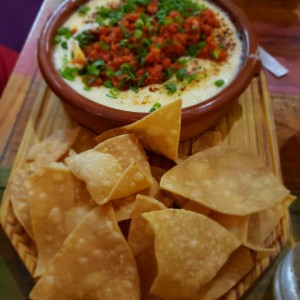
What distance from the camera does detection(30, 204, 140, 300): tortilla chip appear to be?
112 centimetres

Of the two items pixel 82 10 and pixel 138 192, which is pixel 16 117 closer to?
pixel 82 10

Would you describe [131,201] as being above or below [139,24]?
below

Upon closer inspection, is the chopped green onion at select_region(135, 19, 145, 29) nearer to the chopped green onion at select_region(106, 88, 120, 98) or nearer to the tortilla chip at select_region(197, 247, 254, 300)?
the chopped green onion at select_region(106, 88, 120, 98)

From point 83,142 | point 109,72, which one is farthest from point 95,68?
point 83,142

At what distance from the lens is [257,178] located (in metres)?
1.30

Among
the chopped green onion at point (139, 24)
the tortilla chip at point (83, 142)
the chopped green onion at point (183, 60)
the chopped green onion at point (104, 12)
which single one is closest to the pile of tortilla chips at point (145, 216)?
the tortilla chip at point (83, 142)

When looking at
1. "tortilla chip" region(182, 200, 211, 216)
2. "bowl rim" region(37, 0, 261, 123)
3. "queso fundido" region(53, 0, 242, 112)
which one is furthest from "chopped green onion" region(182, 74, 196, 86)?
"tortilla chip" region(182, 200, 211, 216)

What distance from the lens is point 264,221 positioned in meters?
1.29

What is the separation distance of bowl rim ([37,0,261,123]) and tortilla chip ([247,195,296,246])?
1.23ft

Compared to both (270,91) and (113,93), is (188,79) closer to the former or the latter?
(113,93)

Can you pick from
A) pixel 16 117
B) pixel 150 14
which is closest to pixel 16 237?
pixel 16 117

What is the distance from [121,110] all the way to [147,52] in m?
0.32

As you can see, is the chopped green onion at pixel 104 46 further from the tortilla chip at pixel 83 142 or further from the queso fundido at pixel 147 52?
the tortilla chip at pixel 83 142

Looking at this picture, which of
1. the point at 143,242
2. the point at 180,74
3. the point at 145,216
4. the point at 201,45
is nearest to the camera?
the point at 145,216
